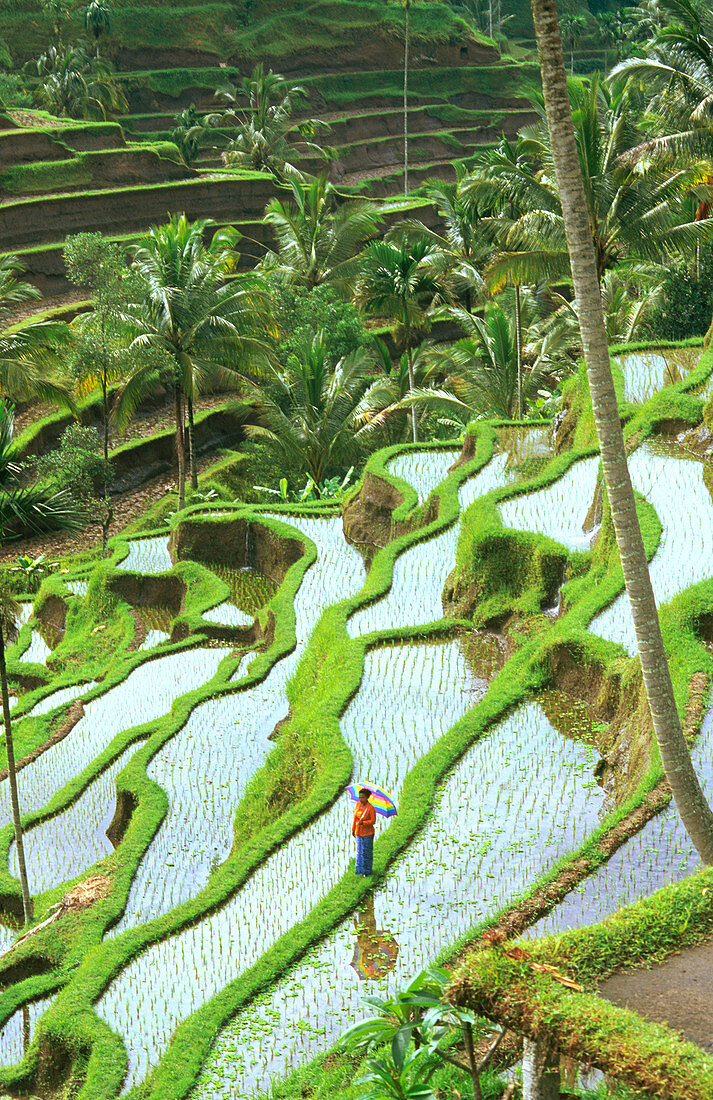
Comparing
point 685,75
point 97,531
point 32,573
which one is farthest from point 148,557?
point 685,75

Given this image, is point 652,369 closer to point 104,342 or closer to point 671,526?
point 671,526

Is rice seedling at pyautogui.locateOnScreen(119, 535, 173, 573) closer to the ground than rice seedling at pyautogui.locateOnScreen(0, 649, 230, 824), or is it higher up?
higher up

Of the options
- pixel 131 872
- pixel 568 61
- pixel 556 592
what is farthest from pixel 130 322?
pixel 568 61

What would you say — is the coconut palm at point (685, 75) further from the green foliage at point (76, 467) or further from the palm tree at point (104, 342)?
the green foliage at point (76, 467)

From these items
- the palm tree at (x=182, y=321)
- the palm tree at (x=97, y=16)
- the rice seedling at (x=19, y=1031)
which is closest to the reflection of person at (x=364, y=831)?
the rice seedling at (x=19, y=1031)

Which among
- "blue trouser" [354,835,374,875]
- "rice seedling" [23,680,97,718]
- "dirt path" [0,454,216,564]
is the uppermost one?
"dirt path" [0,454,216,564]

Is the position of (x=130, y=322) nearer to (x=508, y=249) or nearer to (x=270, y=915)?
(x=508, y=249)

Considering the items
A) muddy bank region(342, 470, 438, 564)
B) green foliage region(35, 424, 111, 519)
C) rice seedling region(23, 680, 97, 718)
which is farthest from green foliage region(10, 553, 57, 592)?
muddy bank region(342, 470, 438, 564)

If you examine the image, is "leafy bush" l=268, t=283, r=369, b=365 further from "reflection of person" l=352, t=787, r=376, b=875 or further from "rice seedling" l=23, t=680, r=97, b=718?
"reflection of person" l=352, t=787, r=376, b=875
